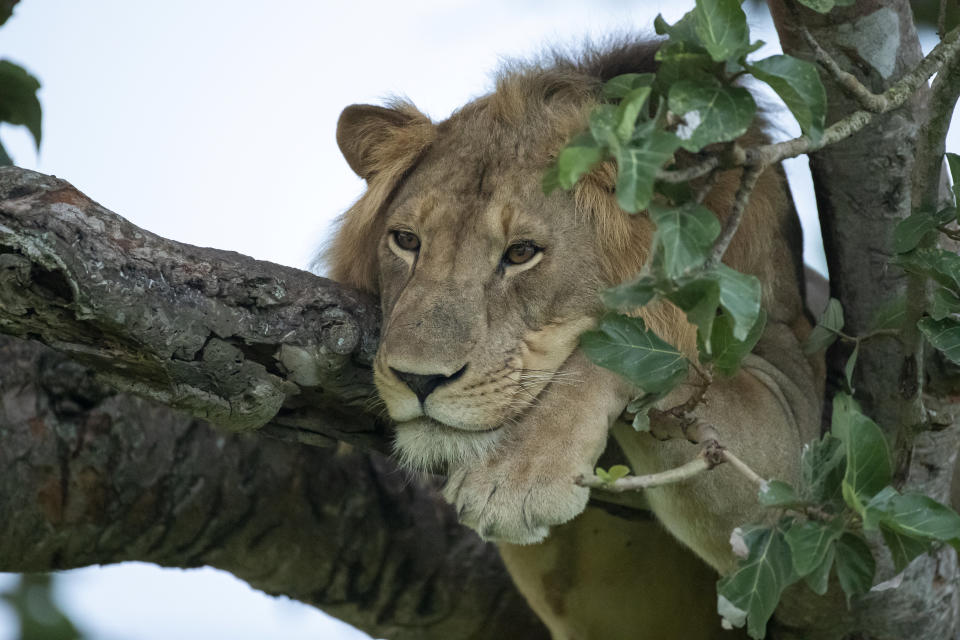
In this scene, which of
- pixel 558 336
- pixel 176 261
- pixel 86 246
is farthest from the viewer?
pixel 558 336

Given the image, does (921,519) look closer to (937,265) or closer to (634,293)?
(937,265)

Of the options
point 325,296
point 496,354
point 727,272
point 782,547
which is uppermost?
point 727,272

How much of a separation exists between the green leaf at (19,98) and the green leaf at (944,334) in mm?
2603

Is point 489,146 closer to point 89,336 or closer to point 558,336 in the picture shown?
point 558,336

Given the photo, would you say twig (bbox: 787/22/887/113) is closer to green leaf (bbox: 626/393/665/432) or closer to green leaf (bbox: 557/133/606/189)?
green leaf (bbox: 557/133/606/189)

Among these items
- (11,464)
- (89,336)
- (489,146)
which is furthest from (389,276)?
(11,464)

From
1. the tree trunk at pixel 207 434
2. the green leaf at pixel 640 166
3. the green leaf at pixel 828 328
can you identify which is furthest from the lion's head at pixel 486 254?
the green leaf at pixel 640 166

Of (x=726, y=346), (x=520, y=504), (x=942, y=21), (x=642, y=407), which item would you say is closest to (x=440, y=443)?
(x=520, y=504)

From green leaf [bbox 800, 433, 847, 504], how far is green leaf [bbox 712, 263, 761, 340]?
53 centimetres

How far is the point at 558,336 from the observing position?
3.34 metres

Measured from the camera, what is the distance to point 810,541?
7.82 ft

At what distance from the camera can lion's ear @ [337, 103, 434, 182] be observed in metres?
3.89

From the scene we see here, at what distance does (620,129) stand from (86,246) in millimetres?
1482

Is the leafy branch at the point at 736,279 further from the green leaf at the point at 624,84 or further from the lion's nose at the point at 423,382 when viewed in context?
the lion's nose at the point at 423,382
